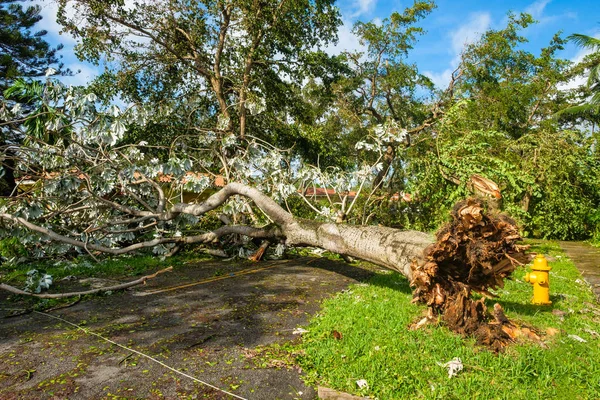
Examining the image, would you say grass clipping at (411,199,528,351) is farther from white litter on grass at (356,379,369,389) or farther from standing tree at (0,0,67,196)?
standing tree at (0,0,67,196)

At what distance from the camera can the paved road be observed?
6305 millimetres

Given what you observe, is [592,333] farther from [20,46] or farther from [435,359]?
[20,46]

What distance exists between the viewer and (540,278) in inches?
174

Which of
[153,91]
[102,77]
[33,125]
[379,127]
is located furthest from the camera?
[153,91]

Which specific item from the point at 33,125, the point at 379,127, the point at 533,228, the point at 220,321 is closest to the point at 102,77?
the point at 33,125

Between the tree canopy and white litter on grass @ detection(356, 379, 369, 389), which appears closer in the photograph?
white litter on grass @ detection(356, 379, 369, 389)

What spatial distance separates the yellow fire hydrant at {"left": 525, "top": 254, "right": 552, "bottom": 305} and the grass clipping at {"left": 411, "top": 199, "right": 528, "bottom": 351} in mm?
1274

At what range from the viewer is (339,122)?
2306 centimetres

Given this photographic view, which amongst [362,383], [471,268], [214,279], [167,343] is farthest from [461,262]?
[214,279]

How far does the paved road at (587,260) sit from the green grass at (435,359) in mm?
2283

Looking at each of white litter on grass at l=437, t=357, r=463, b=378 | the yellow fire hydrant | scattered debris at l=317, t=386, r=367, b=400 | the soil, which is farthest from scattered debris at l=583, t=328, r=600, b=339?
the soil

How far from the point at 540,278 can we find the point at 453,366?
221cm

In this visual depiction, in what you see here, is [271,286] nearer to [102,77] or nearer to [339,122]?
[102,77]

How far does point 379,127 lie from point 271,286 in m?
3.42
